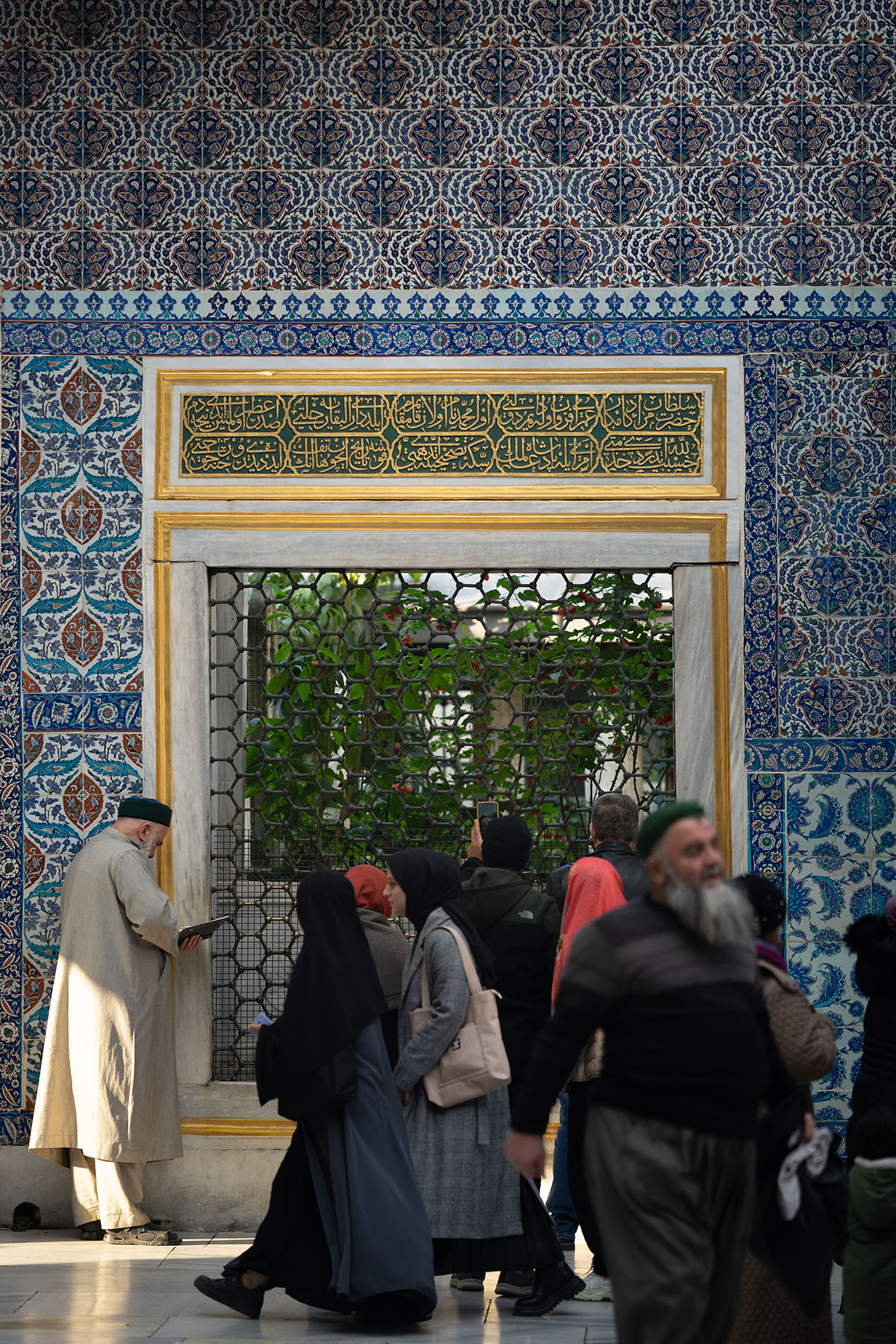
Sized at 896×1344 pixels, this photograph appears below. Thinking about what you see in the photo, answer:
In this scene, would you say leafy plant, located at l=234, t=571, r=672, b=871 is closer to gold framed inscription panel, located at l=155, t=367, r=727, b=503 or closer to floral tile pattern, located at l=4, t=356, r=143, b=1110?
gold framed inscription panel, located at l=155, t=367, r=727, b=503

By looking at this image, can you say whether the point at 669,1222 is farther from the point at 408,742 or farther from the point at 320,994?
the point at 408,742

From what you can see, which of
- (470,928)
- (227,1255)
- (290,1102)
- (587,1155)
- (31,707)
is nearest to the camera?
(587,1155)

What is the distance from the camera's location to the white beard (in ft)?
8.21

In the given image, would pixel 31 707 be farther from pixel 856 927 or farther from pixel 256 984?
pixel 856 927

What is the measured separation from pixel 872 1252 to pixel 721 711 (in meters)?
2.17

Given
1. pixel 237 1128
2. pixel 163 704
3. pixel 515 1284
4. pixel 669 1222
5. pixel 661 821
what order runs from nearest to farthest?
pixel 669 1222 → pixel 661 821 → pixel 515 1284 → pixel 237 1128 → pixel 163 704

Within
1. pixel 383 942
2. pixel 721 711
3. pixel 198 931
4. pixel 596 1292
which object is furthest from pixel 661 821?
pixel 198 931

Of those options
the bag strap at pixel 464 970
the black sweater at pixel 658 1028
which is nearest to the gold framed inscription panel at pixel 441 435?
the bag strap at pixel 464 970

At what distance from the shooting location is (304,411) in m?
5.27

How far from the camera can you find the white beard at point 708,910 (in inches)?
98.5

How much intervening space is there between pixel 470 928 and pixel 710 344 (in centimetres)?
236

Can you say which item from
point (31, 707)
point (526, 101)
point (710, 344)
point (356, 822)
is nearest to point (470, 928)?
point (356, 822)

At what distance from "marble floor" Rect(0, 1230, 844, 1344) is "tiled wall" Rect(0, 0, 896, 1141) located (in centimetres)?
82

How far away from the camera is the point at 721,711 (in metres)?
5.15
